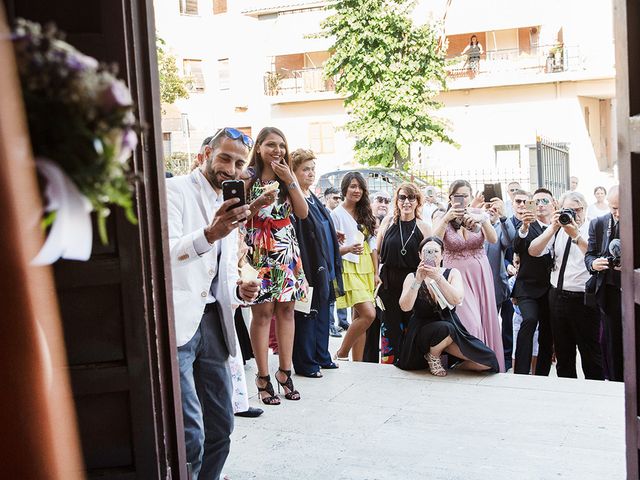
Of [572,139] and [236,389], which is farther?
[572,139]

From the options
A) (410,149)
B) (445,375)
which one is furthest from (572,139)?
(445,375)

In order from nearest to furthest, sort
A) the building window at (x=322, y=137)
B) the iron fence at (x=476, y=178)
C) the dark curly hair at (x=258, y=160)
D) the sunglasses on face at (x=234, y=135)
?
the sunglasses on face at (x=234, y=135)
the dark curly hair at (x=258, y=160)
the iron fence at (x=476, y=178)
the building window at (x=322, y=137)

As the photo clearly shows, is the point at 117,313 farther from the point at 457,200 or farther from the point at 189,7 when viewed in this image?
the point at 189,7

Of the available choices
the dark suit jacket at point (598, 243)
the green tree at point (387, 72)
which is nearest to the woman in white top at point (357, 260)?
the dark suit jacket at point (598, 243)

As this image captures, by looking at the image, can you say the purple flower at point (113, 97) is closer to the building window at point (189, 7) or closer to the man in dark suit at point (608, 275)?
the man in dark suit at point (608, 275)

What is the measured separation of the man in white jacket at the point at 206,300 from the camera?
384cm

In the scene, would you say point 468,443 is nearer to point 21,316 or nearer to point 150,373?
point 150,373

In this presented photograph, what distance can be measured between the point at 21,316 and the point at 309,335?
5699 millimetres

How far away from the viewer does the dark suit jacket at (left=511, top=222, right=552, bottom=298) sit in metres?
7.55

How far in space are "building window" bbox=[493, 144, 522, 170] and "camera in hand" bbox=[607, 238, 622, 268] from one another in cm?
2460

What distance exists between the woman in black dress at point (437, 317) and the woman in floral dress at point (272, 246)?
1139 mm

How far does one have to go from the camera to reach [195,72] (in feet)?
118

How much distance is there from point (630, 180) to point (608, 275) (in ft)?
11.5

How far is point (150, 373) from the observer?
9.92 feet
